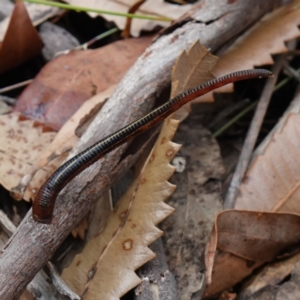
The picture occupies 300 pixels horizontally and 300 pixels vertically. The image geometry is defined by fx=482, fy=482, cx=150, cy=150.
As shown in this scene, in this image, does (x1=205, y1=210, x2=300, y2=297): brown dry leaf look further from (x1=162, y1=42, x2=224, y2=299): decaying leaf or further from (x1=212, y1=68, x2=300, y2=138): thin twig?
(x1=212, y1=68, x2=300, y2=138): thin twig

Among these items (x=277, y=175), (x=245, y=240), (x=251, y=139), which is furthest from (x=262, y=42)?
(x=245, y=240)

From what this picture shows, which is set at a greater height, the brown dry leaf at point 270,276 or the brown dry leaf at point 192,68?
the brown dry leaf at point 192,68

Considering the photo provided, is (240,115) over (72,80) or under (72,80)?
under

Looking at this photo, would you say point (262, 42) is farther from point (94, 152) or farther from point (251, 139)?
point (94, 152)

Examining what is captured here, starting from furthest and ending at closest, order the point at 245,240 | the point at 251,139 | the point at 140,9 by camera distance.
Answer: the point at 140,9, the point at 251,139, the point at 245,240

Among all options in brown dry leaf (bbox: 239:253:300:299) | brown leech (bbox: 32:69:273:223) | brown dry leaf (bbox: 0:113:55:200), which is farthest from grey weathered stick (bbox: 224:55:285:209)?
brown dry leaf (bbox: 0:113:55:200)

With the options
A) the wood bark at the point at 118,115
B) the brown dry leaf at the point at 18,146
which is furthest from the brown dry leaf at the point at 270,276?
the brown dry leaf at the point at 18,146

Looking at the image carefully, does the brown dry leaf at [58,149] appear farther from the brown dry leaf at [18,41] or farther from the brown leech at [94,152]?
the brown dry leaf at [18,41]

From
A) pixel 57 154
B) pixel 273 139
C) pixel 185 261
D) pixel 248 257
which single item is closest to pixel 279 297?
pixel 248 257
